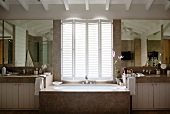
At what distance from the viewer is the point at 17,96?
5.03 metres

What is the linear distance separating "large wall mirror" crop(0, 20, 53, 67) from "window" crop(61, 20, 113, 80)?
540 millimetres

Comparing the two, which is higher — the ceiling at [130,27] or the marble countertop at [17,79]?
the ceiling at [130,27]

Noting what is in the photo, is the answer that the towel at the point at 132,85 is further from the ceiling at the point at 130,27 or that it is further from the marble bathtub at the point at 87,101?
the ceiling at the point at 130,27

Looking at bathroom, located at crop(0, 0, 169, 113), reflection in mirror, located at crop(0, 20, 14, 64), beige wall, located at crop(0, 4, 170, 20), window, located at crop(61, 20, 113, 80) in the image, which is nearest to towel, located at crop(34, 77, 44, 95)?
bathroom, located at crop(0, 0, 169, 113)

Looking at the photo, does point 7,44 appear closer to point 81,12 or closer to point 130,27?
point 81,12

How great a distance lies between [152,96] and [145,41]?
4.85ft

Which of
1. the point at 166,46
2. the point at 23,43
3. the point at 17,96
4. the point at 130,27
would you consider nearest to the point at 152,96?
the point at 166,46

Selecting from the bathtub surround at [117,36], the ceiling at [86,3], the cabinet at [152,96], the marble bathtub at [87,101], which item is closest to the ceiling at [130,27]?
the bathtub surround at [117,36]

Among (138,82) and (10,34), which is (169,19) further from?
(10,34)

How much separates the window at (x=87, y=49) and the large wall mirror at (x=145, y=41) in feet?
1.60

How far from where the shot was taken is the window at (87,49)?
5605mm

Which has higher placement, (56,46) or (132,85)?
(56,46)

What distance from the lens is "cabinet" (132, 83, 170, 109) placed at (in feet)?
16.5

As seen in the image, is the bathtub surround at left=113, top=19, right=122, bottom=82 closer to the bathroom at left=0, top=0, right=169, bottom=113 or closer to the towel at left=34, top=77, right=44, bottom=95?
the bathroom at left=0, top=0, right=169, bottom=113
